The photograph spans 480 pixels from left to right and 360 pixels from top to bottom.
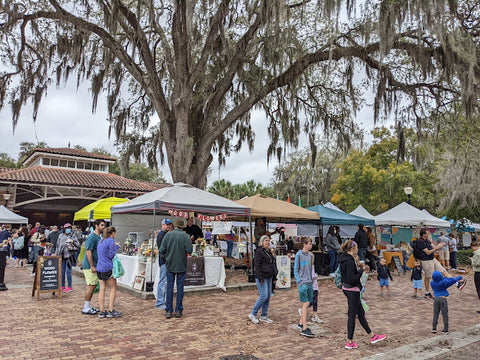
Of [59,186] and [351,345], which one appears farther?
[59,186]

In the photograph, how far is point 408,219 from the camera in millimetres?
16547

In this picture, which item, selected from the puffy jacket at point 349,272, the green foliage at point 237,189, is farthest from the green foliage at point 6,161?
the puffy jacket at point 349,272

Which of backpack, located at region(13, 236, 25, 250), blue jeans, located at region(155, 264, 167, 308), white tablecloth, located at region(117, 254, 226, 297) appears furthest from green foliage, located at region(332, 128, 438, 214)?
blue jeans, located at region(155, 264, 167, 308)

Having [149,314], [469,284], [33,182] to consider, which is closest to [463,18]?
[469,284]

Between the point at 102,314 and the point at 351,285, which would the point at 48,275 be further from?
the point at 351,285

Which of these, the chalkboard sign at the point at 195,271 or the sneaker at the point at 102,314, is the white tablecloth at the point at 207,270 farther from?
the sneaker at the point at 102,314

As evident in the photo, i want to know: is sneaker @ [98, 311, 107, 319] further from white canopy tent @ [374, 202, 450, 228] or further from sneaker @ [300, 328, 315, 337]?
white canopy tent @ [374, 202, 450, 228]

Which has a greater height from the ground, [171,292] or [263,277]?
[263,277]

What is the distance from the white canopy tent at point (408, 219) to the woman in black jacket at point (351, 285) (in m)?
12.3

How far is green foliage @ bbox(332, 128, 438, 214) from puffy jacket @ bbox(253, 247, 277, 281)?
75.6 feet

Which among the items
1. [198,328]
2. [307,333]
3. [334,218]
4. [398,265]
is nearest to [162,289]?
[198,328]

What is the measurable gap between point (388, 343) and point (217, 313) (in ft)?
10.3

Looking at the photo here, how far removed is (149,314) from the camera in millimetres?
6871

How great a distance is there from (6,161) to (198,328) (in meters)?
43.1
